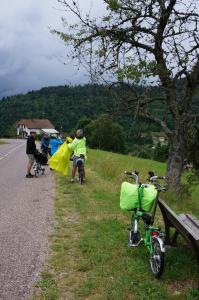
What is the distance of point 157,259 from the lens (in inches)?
241

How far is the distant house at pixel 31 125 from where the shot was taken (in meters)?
146

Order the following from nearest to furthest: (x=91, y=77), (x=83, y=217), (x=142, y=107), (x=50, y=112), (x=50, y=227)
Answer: (x=50, y=227) < (x=83, y=217) < (x=91, y=77) < (x=142, y=107) < (x=50, y=112)

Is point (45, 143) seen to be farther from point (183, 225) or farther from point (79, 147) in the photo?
point (183, 225)

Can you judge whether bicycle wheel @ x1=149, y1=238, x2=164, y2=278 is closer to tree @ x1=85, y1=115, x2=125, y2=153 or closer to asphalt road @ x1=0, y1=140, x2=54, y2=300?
asphalt road @ x1=0, y1=140, x2=54, y2=300

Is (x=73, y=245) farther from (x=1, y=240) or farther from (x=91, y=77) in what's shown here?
(x=91, y=77)

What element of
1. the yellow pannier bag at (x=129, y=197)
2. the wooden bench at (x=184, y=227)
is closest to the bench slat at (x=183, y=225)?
the wooden bench at (x=184, y=227)

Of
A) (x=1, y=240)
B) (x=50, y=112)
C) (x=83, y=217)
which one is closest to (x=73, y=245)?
(x=1, y=240)

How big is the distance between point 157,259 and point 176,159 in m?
8.45

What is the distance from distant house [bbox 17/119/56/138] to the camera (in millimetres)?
145750

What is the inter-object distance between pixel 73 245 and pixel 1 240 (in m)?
1.25

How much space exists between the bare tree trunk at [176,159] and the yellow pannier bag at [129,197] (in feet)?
24.2

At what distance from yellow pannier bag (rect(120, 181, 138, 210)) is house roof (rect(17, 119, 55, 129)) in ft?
455

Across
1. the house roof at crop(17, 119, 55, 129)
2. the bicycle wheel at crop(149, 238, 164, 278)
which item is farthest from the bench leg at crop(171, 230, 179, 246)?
the house roof at crop(17, 119, 55, 129)

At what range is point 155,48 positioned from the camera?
13430 millimetres
